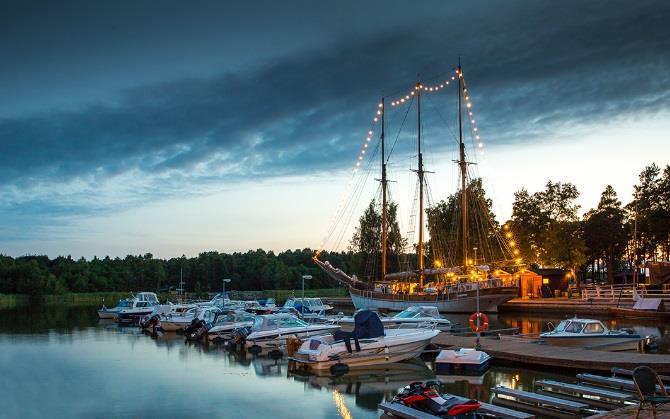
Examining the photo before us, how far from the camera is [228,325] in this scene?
125 ft

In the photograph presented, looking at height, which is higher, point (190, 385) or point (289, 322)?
point (289, 322)

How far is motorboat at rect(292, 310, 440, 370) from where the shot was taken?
24.7m

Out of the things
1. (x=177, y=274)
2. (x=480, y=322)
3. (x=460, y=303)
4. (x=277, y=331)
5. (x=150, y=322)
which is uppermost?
(x=177, y=274)

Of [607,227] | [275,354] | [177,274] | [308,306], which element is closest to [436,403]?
[275,354]

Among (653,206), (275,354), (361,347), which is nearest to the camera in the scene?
(361,347)

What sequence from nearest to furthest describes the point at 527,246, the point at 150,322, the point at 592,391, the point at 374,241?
the point at 592,391 → the point at 150,322 → the point at 527,246 → the point at 374,241

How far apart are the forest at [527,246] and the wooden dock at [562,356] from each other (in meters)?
39.0

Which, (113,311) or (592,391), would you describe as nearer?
(592,391)

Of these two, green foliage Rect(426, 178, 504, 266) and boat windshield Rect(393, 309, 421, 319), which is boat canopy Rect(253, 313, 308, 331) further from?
green foliage Rect(426, 178, 504, 266)

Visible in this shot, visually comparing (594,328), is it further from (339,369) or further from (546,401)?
(546,401)

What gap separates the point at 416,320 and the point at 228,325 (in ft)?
37.8

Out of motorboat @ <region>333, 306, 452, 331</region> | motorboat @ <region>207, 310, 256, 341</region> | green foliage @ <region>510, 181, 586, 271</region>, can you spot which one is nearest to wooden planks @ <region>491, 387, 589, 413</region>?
motorboat @ <region>333, 306, 452, 331</region>

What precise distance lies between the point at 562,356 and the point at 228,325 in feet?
69.5

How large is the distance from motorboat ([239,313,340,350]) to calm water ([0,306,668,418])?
0.95 metres
